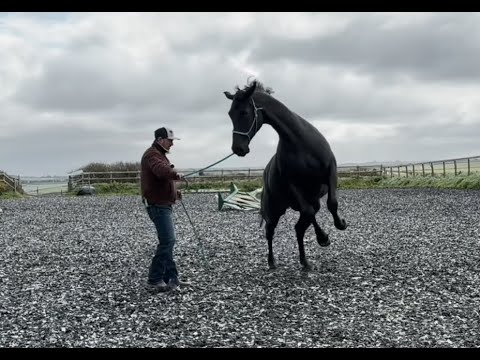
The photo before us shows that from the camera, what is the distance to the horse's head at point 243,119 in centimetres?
686

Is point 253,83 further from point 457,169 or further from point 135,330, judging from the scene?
point 457,169

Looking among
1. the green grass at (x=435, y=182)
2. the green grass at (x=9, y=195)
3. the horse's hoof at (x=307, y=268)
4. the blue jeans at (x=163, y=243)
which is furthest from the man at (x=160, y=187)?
the green grass at (x=9, y=195)

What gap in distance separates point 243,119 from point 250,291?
2305mm

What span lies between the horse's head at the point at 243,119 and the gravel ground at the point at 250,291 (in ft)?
6.43

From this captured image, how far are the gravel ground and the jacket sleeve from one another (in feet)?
5.24

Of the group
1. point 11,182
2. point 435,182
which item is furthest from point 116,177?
point 435,182

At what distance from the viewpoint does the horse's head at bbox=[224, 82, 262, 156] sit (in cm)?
686

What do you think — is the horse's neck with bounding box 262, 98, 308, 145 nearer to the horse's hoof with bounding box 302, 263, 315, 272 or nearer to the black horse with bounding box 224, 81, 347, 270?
the black horse with bounding box 224, 81, 347, 270

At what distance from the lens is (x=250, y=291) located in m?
7.37

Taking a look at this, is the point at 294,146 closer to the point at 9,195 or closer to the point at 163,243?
the point at 163,243

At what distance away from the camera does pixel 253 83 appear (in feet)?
23.1
